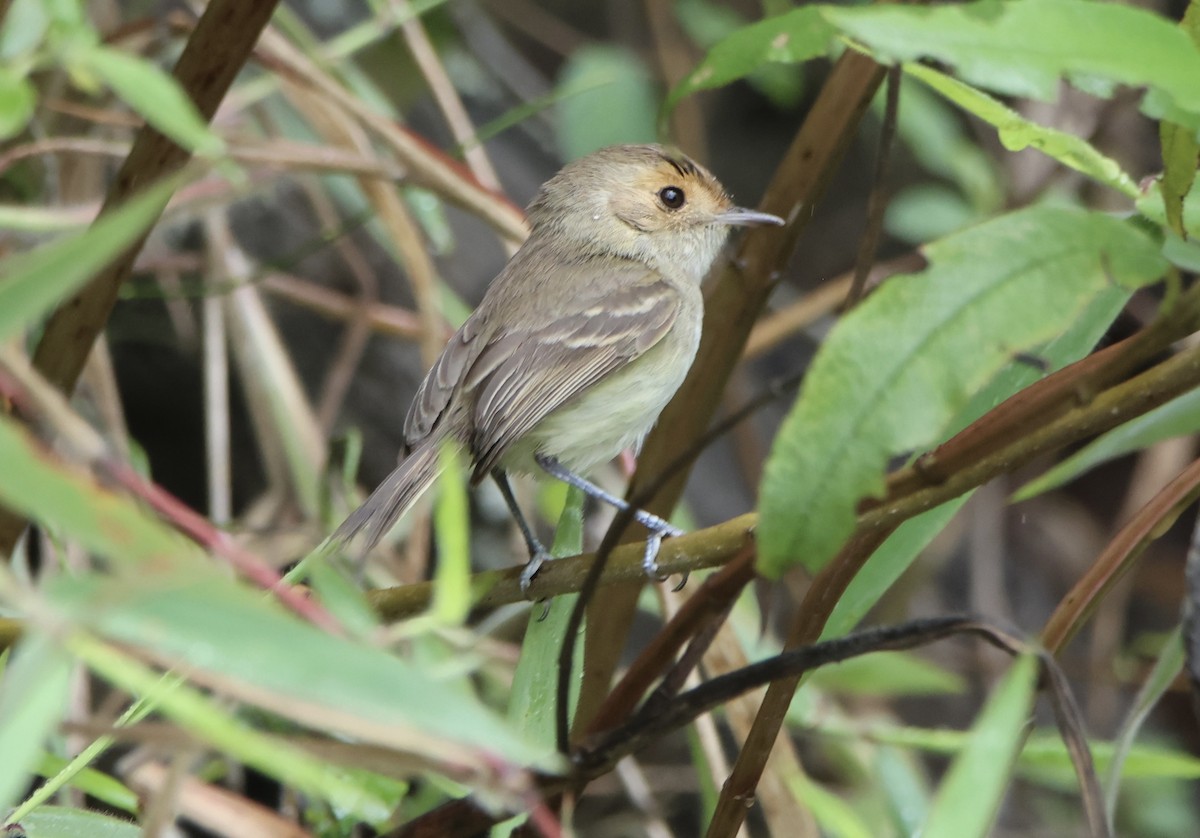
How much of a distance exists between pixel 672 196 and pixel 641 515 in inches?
58.5

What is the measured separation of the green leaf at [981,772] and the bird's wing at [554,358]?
5.73 feet

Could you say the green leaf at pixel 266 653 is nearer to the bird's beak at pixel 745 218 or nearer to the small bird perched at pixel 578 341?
the small bird perched at pixel 578 341


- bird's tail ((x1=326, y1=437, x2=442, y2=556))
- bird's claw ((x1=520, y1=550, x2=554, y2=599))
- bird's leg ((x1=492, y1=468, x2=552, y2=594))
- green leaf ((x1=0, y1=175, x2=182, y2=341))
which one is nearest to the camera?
green leaf ((x1=0, y1=175, x2=182, y2=341))

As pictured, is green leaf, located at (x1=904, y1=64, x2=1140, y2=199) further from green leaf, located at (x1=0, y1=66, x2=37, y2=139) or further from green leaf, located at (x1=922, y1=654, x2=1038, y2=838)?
green leaf, located at (x1=0, y1=66, x2=37, y2=139)

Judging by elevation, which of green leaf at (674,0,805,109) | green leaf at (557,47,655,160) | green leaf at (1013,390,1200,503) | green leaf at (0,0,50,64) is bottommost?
green leaf at (1013,390,1200,503)

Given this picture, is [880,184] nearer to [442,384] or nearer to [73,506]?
[73,506]

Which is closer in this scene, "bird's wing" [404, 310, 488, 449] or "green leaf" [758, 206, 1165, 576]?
"green leaf" [758, 206, 1165, 576]

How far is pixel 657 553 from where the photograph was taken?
183 cm

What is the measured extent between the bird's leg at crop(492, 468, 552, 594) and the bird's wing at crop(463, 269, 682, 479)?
218mm

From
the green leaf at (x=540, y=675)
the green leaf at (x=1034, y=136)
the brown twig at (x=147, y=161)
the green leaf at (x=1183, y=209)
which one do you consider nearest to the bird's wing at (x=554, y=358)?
the green leaf at (x=540, y=675)

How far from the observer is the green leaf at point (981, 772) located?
3.85 ft

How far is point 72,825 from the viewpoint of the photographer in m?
1.90

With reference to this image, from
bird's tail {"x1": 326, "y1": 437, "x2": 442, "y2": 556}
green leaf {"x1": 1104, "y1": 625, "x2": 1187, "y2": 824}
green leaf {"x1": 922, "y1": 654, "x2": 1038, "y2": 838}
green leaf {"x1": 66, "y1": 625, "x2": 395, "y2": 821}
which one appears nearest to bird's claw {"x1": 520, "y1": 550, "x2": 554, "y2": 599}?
bird's tail {"x1": 326, "y1": 437, "x2": 442, "y2": 556}

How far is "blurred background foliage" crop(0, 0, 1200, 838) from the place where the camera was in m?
1.00
